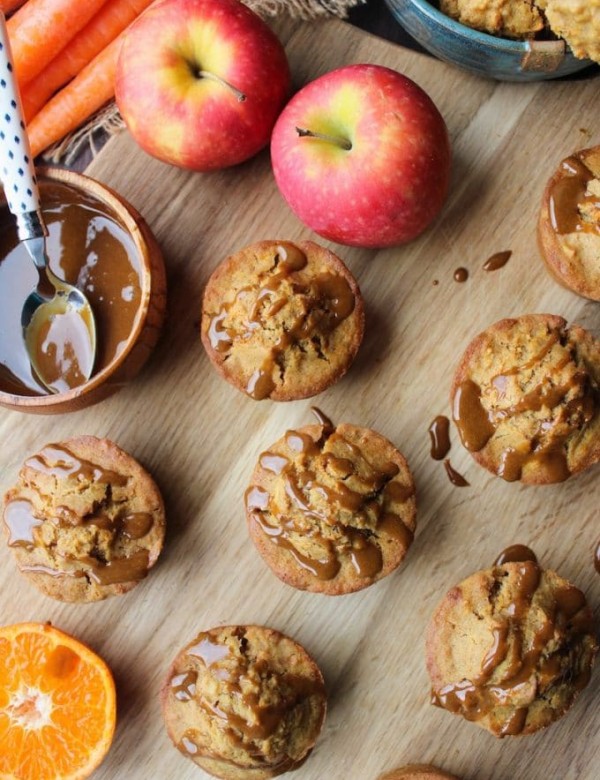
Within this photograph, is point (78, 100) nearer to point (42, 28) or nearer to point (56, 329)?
point (42, 28)

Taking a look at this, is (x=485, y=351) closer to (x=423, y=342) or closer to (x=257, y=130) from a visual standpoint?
(x=423, y=342)

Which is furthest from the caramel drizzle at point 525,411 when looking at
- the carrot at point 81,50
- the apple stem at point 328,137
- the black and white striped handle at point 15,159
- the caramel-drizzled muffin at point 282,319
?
the carrot at point 81,50

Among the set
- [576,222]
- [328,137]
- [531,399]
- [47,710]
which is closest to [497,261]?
[576,222]

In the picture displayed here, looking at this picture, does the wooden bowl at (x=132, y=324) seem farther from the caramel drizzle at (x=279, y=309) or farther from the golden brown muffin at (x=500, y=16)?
the golden brown muffin at (x=500, y=16)

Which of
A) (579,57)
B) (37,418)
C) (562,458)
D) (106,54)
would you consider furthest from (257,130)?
(562,458)

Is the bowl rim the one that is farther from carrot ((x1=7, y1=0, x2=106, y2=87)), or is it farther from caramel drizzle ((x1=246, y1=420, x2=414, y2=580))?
caramel drizzle ((x1=246, y1=420, x2=414, y2=580))

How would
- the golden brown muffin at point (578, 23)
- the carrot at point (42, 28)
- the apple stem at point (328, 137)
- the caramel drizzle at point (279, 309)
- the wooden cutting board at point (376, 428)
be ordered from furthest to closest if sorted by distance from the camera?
the carrot at point (42, 28)
the wooden cutting board at point (376, 428)
the caramel drizzle at point (279, 309)
the apple stem at point (328, 137)
the golden brown muffin at point (578, 23)

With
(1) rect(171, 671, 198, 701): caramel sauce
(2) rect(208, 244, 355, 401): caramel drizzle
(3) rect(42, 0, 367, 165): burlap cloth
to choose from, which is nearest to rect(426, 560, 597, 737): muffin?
(1) rect(171, 671, 198, 701): caramel sauce
